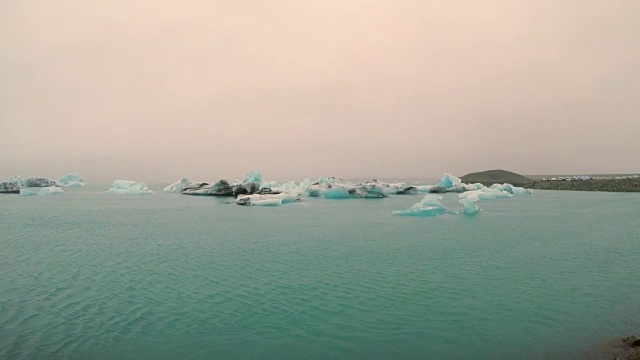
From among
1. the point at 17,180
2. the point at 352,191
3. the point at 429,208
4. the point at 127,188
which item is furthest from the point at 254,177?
the point at 17,180

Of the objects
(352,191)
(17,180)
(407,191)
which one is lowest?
(407,191)

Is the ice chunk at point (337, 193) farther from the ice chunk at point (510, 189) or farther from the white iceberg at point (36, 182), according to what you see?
the white iceberg at point (36, 182)

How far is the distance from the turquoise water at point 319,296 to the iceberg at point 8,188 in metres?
73.8

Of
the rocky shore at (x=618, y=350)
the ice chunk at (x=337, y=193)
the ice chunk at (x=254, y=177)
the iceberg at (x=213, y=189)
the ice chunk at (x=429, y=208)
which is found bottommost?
the rocky shore at (x=618, y=350)

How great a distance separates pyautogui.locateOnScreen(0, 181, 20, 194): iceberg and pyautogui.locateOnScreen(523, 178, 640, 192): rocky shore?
366 ft

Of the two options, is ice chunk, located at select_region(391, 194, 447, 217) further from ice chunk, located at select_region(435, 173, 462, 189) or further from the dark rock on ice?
ice chunk, located at select_region(435, 173, 462, 189)

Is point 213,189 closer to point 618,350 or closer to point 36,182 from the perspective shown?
point 36,182

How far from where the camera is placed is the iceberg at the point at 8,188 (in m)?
79.9

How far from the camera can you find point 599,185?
3059 inches

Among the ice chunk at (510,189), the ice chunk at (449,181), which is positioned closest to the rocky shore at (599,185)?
the ice chunk at (510,189)

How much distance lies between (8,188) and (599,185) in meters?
118

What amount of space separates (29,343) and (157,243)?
1335 cm

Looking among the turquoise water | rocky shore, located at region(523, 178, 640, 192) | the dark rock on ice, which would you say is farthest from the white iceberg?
rocky shore, located at region(523, 178, 640, 192)

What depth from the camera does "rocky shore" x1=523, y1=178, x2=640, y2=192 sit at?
2849 inches
